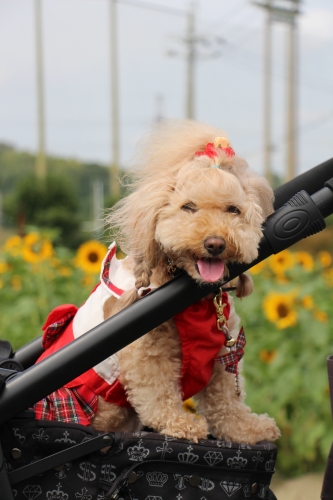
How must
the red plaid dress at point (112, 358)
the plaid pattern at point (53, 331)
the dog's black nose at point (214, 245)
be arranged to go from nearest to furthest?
the dog's black nose at point (214, 245)
the red plaid dress at point (112, 358)
the plaid pattern at point (53, 331)

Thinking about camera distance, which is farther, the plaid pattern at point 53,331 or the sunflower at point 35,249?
the sunflower at point 35,249

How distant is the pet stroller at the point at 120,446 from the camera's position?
140cm

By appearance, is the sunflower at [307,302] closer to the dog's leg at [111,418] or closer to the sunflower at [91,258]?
the sunflower at [91,258]

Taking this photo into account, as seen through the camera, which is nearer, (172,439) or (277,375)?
(172,439)

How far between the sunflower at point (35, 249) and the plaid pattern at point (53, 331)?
1.85 metres

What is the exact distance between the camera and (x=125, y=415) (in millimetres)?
1743

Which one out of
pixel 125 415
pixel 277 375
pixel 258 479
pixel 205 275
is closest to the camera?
pixel 205 275

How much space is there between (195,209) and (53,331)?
26.6 inches

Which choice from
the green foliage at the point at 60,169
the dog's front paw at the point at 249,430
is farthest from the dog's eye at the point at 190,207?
the green foliage at the point at 60,169

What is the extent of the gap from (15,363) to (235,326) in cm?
66

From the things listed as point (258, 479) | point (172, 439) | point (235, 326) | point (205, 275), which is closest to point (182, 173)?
point (205, 275)

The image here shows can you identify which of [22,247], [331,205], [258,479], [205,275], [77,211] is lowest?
[258,479]

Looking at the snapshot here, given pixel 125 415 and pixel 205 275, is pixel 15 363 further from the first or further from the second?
pixel 205 275

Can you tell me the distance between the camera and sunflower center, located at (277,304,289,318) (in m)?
3.28
